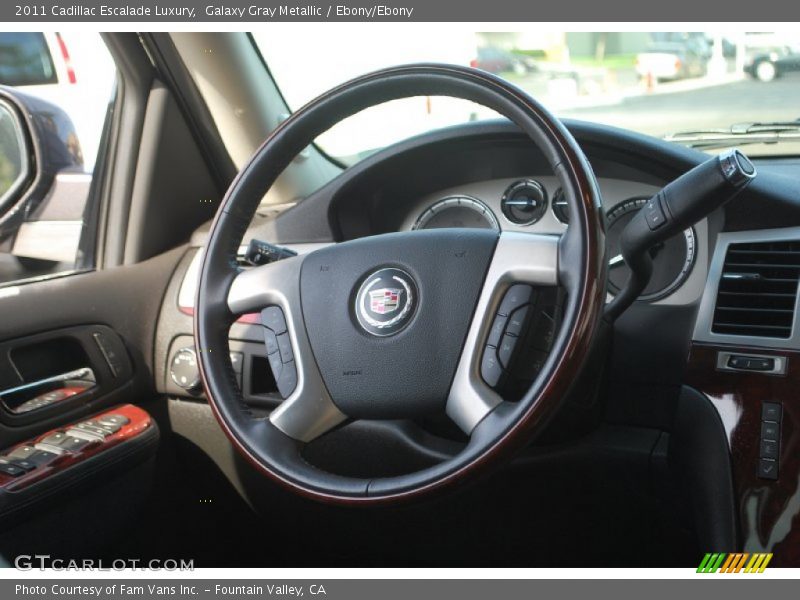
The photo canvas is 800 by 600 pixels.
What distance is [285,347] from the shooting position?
1392 mm

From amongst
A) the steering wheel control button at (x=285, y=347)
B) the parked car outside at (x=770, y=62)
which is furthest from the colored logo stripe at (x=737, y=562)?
the parked car outside at (x=770, y=62)

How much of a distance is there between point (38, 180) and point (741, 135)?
1.76 metres

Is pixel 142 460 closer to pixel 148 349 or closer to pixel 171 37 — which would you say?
pixel 148 349

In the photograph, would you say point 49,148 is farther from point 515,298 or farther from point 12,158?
point 515,298

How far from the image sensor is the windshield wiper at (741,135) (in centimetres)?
185

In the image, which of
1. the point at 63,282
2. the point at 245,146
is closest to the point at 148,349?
the point at 63,282

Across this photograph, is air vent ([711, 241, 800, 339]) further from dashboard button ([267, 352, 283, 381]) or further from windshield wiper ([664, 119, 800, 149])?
dashboard button ([267, 352, 283, 381])

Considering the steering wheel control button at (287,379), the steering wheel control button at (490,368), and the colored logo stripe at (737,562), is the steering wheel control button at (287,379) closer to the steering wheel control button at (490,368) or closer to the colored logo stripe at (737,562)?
the steering wheel control button at (490,368)

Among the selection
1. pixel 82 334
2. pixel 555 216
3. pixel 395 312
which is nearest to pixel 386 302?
pixel 395 312

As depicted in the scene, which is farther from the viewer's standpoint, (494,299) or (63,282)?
(63,282)

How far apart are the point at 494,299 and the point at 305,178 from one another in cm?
129

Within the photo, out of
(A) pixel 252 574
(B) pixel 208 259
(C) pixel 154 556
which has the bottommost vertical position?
(C) pixel 154 556

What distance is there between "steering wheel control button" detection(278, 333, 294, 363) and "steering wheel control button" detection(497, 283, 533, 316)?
1.24 ft

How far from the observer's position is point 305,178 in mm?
2406
